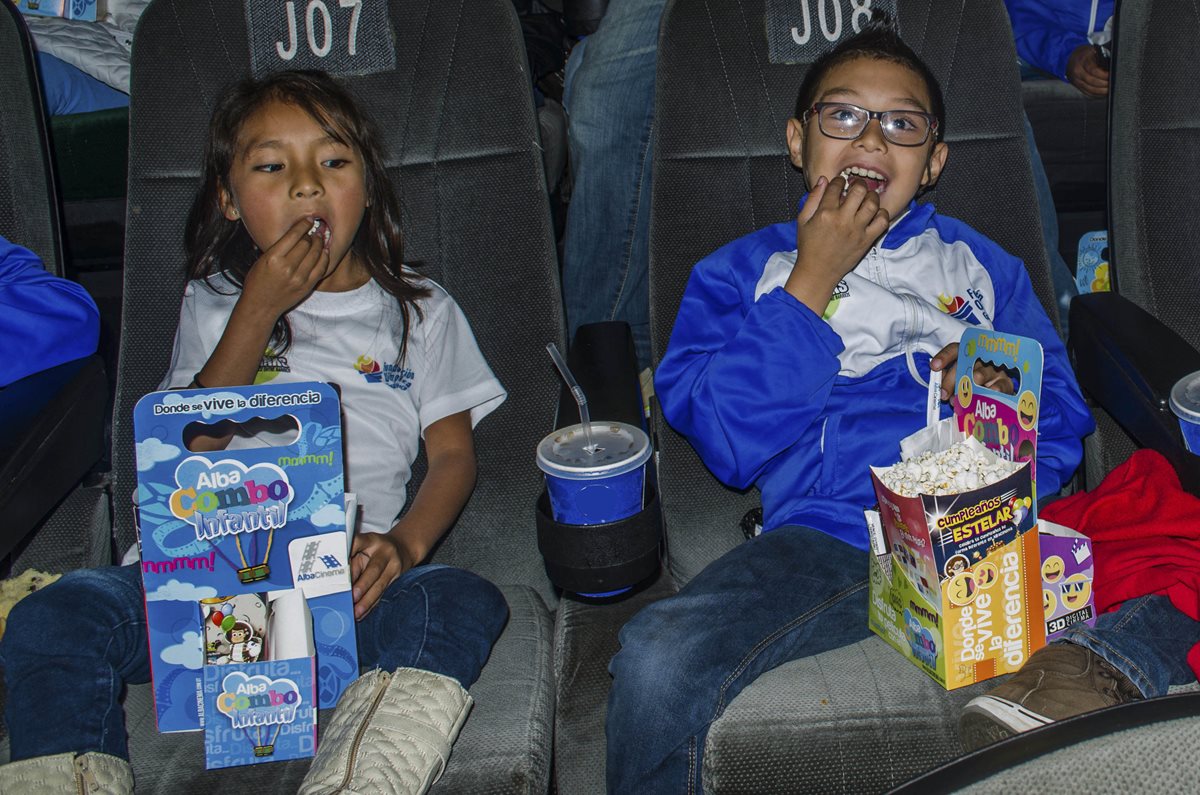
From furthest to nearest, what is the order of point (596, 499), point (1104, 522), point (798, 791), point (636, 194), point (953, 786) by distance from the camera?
1. point (636, 194)
2. point (1104, 522)
3. point (596, 499)
4. point (798, 791)
5. point (953, 786)

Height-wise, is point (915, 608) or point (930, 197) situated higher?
point (930, 197)

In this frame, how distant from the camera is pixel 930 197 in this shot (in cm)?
193

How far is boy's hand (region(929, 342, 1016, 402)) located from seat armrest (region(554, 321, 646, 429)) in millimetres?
438

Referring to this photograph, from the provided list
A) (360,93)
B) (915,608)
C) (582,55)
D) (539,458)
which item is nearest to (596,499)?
(539,458)

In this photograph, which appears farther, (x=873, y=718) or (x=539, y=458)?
(x=539, y=458)

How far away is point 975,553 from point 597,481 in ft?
1.51

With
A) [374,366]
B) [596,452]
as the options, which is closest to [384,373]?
[374,366]

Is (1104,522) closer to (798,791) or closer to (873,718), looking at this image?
(873,718)

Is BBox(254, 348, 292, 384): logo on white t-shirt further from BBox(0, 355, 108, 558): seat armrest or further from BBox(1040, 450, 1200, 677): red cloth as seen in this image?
BBox(1040, 450, 1200, 677): red cloth

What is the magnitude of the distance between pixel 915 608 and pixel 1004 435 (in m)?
0.26

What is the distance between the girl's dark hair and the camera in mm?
1751

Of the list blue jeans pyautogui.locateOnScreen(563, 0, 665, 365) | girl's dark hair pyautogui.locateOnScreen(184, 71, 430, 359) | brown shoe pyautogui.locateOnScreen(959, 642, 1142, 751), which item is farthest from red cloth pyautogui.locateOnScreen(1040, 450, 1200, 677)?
girl's dark hair pyautogui.locateOnScreen(184, 71, 430, 359)

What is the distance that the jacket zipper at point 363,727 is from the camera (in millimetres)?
1188

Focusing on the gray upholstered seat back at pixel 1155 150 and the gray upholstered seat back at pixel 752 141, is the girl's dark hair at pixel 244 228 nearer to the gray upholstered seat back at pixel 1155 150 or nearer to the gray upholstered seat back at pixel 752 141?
the gray upholstered seat back at pixel 752 141
